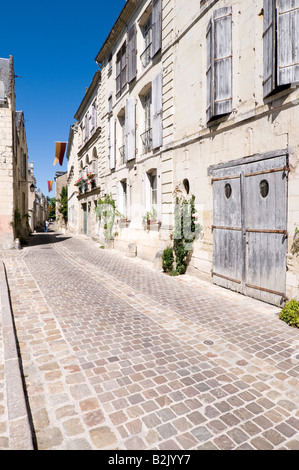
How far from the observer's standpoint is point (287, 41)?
4.35m

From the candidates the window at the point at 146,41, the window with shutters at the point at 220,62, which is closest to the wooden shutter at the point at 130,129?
the window at the point at 146,41

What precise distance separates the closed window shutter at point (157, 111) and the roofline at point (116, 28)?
4218 millimetres

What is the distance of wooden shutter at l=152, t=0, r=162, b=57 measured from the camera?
854cm

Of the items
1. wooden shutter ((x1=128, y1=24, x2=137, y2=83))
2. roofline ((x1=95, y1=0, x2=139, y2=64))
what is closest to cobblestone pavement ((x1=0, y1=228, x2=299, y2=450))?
wooden shutter ((x1=128, y1=24, x2=137, y2=83))

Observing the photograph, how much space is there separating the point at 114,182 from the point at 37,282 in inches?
311

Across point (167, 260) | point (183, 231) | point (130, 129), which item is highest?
point (130, 129)

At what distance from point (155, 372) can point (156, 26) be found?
10.3 m

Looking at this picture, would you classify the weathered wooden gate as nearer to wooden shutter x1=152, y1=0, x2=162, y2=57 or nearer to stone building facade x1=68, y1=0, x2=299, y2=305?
stone building facade x1=68, y1=0, x2=299, y2=305

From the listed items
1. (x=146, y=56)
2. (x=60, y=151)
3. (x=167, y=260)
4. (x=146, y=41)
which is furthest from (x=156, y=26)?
(x=60, y=151)

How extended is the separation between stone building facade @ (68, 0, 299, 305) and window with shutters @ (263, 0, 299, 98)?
0.02m

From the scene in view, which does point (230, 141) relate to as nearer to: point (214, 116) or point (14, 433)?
point (214, 116)

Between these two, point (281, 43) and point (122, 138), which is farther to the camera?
point (122, 138)

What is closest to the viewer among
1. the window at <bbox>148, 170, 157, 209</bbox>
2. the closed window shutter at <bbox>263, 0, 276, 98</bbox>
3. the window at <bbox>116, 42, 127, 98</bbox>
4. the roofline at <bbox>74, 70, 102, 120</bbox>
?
the closed window shutter at <bbox>263, 0, 276, 98</bbox>

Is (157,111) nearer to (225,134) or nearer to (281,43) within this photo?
(225,134)
